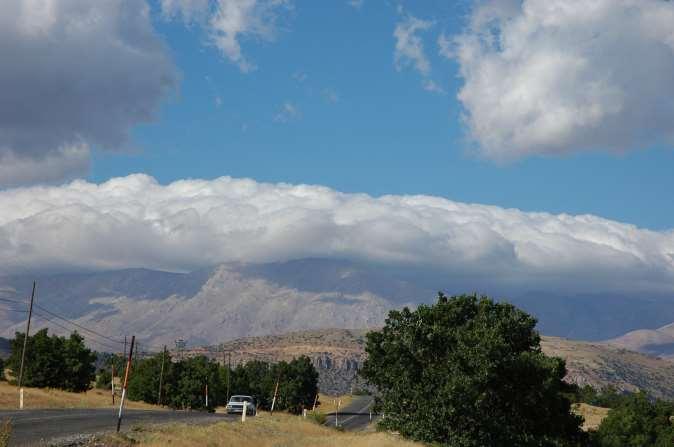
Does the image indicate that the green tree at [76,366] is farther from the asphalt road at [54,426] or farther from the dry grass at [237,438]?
the dry grass at [237,438]

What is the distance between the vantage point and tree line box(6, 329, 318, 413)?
281 feet

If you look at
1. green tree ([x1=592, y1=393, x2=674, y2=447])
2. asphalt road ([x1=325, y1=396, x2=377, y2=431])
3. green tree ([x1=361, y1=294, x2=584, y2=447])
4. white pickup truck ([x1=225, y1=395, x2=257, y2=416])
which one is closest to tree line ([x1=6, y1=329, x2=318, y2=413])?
Answer: asphalt road ([x1=325, y1=396, x2=377, y2=431])

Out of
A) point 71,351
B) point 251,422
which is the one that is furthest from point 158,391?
point 251,422

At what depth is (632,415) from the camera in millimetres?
102938

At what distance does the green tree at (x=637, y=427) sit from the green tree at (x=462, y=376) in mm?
55170

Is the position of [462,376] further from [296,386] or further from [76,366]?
[296,386]

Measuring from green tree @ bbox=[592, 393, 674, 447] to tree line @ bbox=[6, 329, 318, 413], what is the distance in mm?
49066

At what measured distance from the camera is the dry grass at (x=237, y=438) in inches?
1224

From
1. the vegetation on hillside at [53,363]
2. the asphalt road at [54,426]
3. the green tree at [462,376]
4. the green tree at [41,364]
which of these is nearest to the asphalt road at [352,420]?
the vegetation on hillside at [53,363]

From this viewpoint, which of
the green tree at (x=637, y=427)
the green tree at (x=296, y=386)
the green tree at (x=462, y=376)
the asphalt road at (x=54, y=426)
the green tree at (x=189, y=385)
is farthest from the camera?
the green tree at (x=296, y=386)

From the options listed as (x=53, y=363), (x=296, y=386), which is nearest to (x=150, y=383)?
(x=53, y=363)

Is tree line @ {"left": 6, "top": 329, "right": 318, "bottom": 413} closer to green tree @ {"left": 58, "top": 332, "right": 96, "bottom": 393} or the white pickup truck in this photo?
green tree @ {"left": 58, "top": 332, "right": 96, "bottom": 393}

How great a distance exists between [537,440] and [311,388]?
96112mm

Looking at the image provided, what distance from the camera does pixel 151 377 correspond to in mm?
98750
